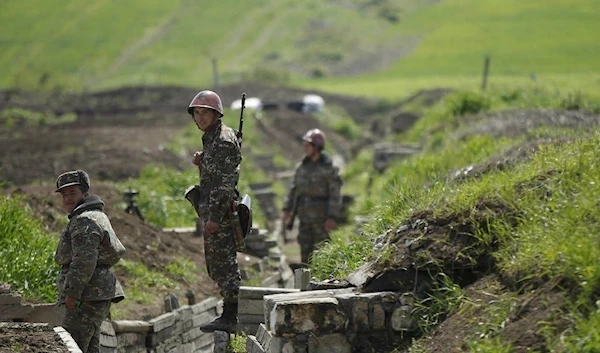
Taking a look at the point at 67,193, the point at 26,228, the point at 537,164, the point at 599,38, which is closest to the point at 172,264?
the point at 26,228

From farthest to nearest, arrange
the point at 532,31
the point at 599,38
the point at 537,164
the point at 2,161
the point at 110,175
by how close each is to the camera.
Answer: the point at 532,31 → the point at 599,38 → the point at 2,161 → the point at 110,175 → the point at 537,164

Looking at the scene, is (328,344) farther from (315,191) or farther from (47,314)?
(315,191)

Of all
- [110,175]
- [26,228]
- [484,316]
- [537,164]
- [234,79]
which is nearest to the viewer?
[484,316]

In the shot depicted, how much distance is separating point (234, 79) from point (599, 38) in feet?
96.8

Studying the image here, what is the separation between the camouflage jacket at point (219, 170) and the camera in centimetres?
1028

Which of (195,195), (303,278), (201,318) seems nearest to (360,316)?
(303,278)

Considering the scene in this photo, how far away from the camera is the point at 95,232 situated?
9531 millimetres

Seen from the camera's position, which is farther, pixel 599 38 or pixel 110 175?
pixel 599 38

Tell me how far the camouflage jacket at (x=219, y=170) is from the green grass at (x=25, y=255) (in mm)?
2238

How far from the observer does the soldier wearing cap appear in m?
9.51

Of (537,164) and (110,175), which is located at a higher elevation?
(537,164)

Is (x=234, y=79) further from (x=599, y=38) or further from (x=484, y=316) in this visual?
(x=484, y=316)

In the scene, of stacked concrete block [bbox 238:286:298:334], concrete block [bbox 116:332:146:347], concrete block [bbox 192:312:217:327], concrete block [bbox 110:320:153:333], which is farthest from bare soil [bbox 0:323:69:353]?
concrete block [bbox 192:312:217:327]

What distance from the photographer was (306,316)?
27.8 ft
